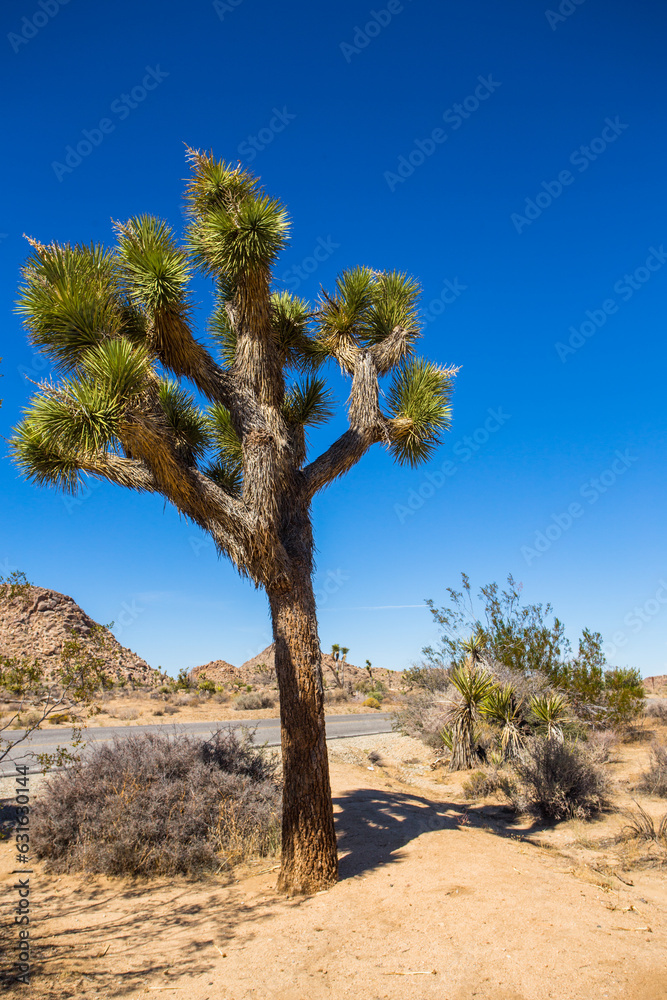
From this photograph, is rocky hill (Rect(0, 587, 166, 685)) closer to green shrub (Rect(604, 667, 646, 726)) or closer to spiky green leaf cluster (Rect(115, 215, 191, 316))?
green shrub (Rect(604, 667, 646, 726))

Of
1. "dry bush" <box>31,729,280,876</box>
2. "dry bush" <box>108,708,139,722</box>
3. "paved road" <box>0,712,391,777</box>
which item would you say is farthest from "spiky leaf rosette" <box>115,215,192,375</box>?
"dry bush" <box>108,708,139,722</box>

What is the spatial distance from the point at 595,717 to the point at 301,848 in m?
10.1

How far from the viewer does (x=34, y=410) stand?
18.5 feet

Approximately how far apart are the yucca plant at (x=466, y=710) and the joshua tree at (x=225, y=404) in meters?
5.71

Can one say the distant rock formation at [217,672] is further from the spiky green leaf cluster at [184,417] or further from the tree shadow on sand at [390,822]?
the spiky green leaf cluster at [184,417]

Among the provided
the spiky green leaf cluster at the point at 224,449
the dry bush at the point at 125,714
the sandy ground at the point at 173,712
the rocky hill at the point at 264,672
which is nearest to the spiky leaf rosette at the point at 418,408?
the spiky green leaf cluster at the point at 224,449

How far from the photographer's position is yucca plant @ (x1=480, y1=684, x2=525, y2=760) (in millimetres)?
10719

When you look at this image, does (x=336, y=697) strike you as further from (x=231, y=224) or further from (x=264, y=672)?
(x=231, y=224)

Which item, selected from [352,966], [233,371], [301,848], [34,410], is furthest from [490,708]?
[34,410]

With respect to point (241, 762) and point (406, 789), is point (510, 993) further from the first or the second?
point (406, 789)

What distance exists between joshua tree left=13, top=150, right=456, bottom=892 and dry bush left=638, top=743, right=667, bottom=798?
6.32 metres

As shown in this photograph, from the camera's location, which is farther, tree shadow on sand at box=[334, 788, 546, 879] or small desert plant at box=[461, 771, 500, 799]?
small desert plant at box=[461, 771, 500, 799]

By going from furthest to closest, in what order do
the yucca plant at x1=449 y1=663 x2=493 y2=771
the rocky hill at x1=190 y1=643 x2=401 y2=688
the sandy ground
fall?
1. the rocky hill at x1=190 y1=643 x2=401 y2=688
2. the sandy ground
3. the yucca plant at x1=449 y1=663 x2=493 y2=771

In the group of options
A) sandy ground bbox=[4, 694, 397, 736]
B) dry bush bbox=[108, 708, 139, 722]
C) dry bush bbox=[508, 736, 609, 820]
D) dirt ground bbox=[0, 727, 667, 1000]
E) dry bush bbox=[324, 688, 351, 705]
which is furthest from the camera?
dry bush bbox=[324, 688, 351, 705]
